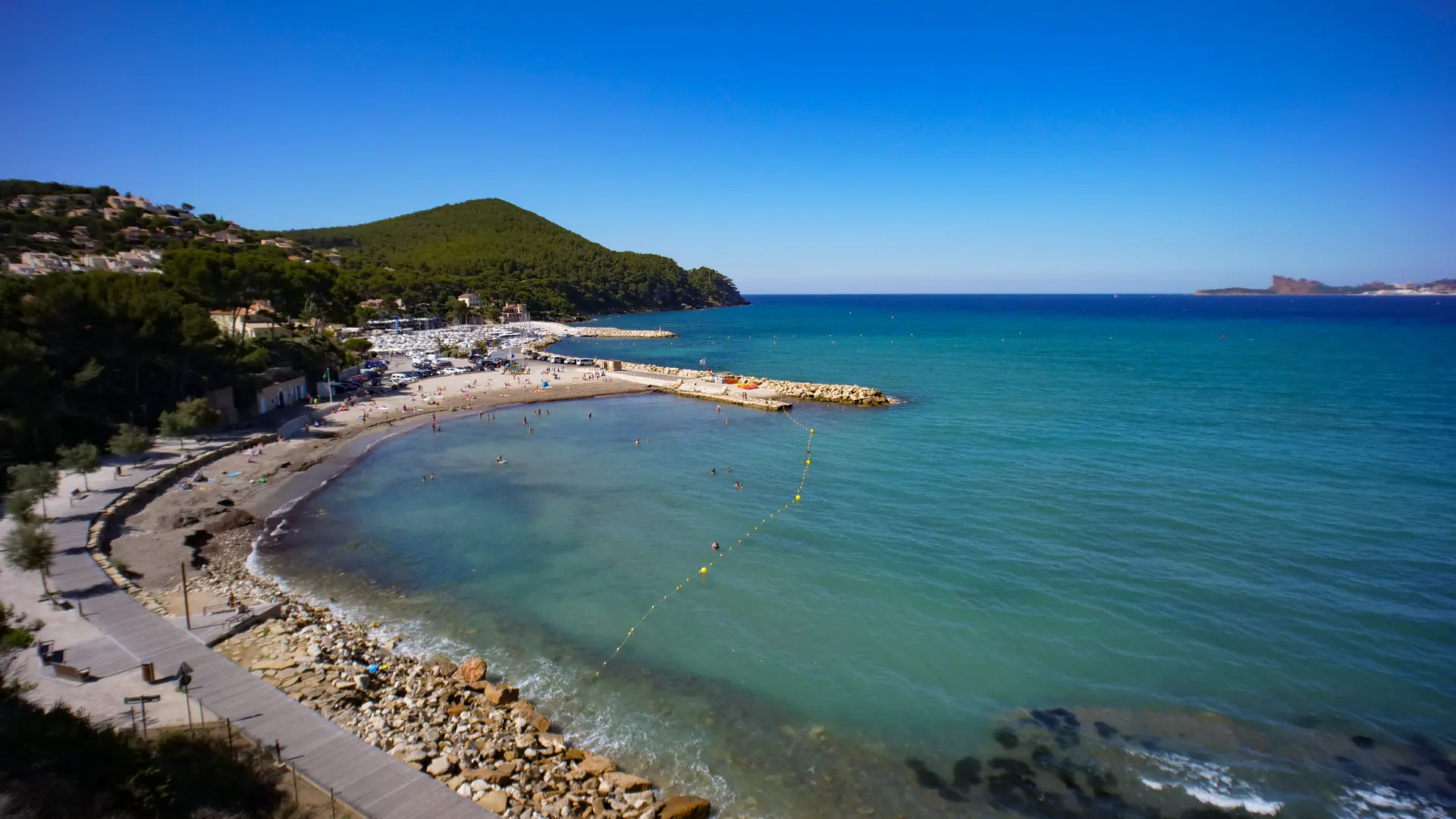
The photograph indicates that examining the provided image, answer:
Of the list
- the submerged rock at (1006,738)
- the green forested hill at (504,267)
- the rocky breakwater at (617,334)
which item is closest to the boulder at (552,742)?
the submerged rock at (1006,738)

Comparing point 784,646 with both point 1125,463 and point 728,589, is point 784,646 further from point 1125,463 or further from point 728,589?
point 1125,463

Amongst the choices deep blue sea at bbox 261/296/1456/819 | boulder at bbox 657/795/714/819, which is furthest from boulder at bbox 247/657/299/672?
boulder at bbox 657/795/714/819

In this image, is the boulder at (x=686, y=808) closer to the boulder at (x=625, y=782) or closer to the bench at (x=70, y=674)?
the boulder at (x=625, y=782)

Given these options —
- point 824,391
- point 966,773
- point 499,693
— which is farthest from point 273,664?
point 824,391

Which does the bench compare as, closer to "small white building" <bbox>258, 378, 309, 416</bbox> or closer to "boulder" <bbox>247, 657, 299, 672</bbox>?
"boulder" <bbox>247, 657, 299, 672</bbox>

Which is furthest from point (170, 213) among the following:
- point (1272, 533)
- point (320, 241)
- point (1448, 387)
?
point (1448, 387)

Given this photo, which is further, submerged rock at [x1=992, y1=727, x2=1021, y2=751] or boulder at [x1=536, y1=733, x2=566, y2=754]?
submerged rock at [x1=992, y1=727, x2=1021, y2=751]
